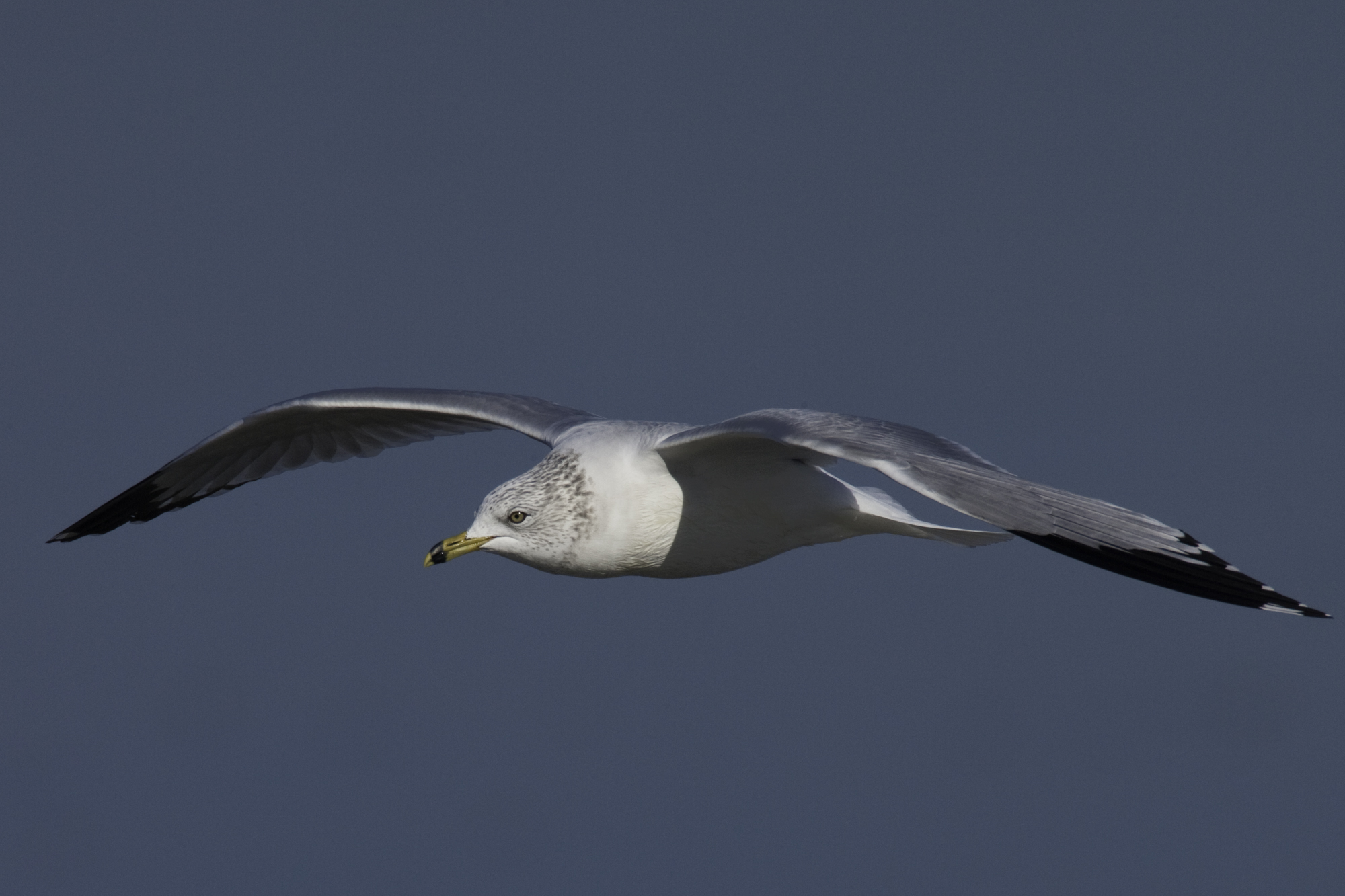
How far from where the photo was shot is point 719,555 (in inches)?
322

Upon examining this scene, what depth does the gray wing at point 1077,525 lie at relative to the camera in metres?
5.92

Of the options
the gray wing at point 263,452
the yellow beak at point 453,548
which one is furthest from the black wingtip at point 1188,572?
the gray wing at point 263,452

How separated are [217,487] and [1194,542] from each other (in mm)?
6980

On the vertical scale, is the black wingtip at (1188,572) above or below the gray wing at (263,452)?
below

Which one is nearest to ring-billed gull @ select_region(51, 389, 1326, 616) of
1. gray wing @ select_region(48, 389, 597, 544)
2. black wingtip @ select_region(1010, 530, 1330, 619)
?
black wingtip @ select_region(1010, 530, 1330, 619)

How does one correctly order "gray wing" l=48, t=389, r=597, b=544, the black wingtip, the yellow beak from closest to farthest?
the black wingtip
the yellow beak
"gray wing" l=48, t=389, r=597, b=544

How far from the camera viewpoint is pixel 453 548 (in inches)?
302

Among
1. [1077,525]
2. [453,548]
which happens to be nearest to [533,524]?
[453,548]

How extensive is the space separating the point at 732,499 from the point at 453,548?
134cm

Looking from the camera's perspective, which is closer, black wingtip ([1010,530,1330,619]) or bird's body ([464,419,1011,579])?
black wingtip ([1010,530,1330,619])

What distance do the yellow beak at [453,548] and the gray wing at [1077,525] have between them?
6.47 feet

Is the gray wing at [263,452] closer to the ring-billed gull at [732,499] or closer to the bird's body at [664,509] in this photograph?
the ring-billed gull at [732,499]

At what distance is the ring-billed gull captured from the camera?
598 cm

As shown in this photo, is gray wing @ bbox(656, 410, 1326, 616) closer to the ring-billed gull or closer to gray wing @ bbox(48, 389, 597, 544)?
the ring-billed gull
